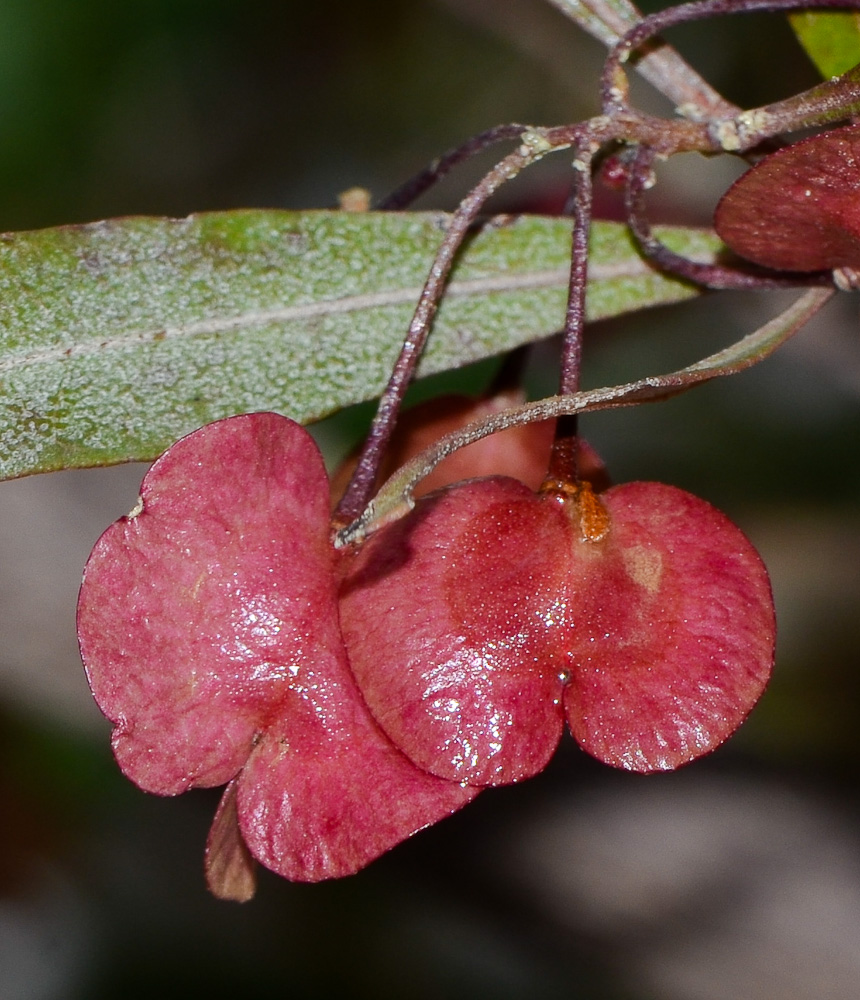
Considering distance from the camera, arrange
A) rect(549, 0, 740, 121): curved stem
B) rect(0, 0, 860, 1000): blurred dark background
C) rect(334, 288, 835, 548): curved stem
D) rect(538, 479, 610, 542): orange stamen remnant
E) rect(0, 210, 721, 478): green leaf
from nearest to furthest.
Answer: rect(334, 288, 835, 548): curved stem, rect(538, 479, 610, 542): orange stamen remnant, rect(0, 210, 721, 478): green leaf, rect(549, 0, 740, 121): curved stem, rect(0, 0, 860, 1000): blurred dark background

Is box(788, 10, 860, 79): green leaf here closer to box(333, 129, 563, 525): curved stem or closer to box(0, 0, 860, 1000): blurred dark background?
box(333, 129, 563, 525): curved stem

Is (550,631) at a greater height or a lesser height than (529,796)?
greater

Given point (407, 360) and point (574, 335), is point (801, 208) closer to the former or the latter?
point (574, 335)

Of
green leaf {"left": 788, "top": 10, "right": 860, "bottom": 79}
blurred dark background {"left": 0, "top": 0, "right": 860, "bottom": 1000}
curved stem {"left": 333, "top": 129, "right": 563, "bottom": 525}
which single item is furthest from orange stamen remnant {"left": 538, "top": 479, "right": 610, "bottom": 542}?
blurred dark background {"left": 0, "top": 0, "right": 860, "bottom": 1000}

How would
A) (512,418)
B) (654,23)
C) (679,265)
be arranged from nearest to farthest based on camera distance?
(512,418) < (654,23) < (679,265)

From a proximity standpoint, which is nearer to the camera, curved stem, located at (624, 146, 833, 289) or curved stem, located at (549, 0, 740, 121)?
curved stem, located at (624, 146, 833, 289)

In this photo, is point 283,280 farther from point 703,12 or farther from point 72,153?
point 72,153

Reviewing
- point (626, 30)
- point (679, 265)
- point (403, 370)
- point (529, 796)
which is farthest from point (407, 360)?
point (529, 796)

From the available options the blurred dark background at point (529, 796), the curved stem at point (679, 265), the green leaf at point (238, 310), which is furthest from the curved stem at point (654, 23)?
the blurred dark background at point (529, 796)
